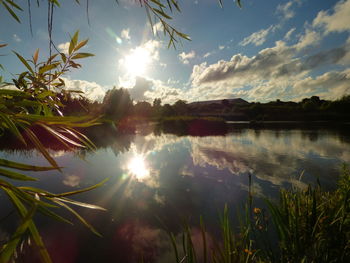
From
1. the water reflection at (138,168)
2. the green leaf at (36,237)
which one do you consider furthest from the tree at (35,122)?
the water reflection at (138,168)

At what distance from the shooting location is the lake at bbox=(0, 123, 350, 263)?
9.08 feet

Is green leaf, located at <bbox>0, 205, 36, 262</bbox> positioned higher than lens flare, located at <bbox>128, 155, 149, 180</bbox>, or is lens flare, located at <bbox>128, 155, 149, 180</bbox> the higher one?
green leaf, located at <bbox>0, 205, 36, 262</bbox>

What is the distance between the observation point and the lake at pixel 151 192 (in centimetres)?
277

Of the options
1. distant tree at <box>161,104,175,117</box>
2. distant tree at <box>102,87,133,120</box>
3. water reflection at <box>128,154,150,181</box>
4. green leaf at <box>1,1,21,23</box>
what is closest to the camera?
green leaf at <box>1,1,21,23</box>

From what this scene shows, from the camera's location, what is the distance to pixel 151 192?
459 centimetres

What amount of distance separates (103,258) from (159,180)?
297 centimetres

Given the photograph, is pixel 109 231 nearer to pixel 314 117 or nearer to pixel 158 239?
pixel 158 239

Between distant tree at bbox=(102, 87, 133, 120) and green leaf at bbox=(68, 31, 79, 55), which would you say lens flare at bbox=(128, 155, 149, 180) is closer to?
green leaf at bbox=(68, 31, 79, 55)

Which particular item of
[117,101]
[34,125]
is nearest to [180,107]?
[117,101]

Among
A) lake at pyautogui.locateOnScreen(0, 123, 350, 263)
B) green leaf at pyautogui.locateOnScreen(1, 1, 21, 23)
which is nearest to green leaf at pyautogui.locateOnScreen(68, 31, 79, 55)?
green leaf at pyautogui.locateOnScreen(1, 1, 21, 23)

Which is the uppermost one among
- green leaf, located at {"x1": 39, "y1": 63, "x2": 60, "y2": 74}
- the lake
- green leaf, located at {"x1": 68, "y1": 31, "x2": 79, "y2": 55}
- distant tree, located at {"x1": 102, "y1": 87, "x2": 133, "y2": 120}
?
distant tree, located at {"x1": 102, "y1": 87, "x2": 133, "y2": 120}

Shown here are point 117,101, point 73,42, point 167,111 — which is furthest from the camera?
point 167,111

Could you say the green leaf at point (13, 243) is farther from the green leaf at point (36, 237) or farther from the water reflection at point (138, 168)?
the water reflection at point (138, 168)

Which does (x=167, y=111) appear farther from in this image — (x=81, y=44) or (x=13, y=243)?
(x=13, y=243)
